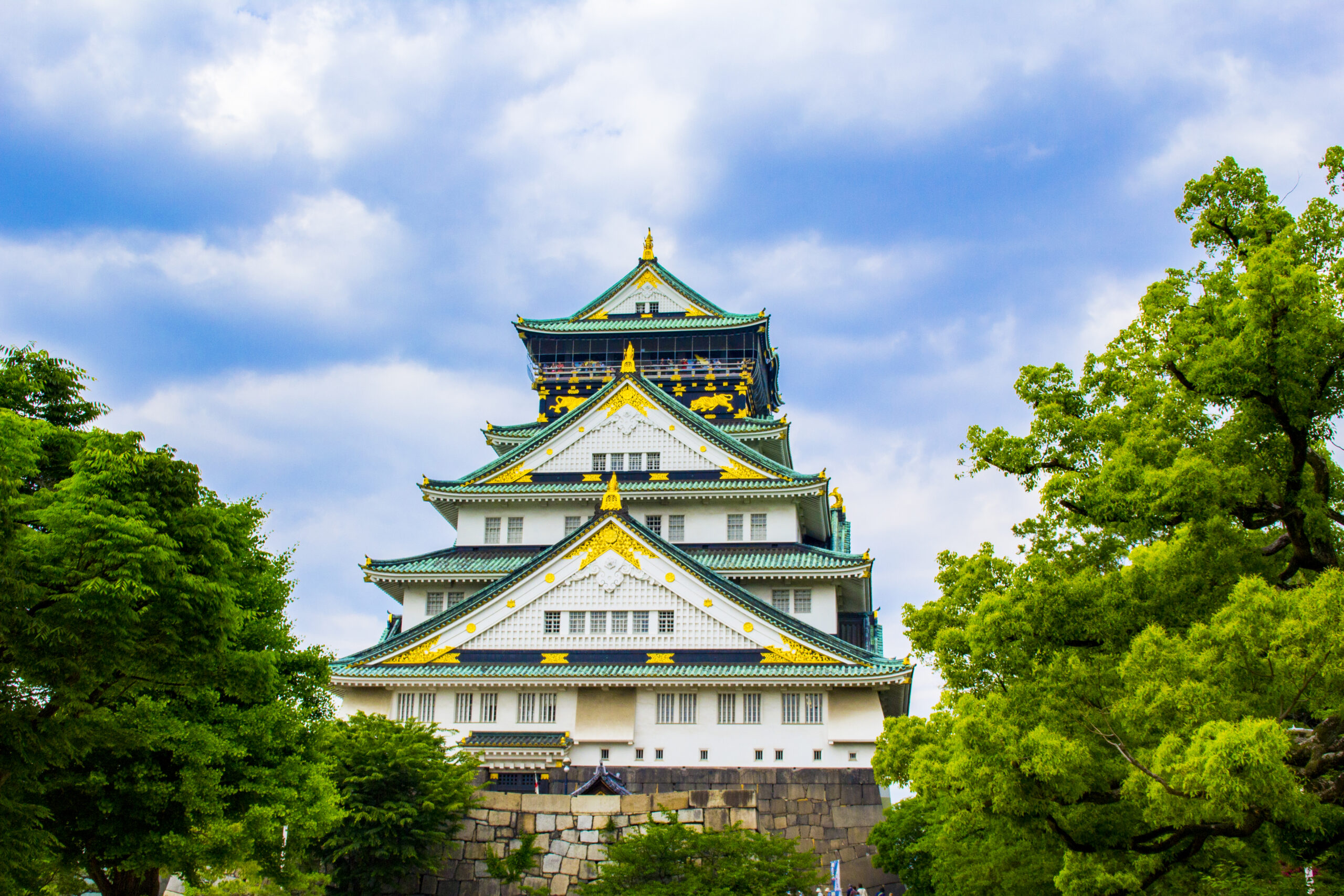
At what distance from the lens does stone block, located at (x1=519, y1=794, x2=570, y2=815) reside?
982 inches

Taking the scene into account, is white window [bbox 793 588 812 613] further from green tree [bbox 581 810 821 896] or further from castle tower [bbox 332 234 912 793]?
green tree [bbox 581 810 821 896]

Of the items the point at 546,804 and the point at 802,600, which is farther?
the point at 802,600

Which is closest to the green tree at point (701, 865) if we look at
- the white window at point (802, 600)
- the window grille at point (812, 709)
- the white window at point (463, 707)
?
the window grille at point (812, 709)

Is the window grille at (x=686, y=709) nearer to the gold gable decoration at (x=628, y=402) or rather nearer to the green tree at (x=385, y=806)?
the green tree at (x=385, y=806)

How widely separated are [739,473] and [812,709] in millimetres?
10693

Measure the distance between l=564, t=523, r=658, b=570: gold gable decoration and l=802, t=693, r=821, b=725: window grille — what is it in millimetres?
6253

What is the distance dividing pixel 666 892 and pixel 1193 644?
34.8 ft

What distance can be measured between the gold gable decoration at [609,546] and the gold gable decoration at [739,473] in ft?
21.5

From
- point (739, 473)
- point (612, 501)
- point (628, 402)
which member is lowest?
point (612, 501)

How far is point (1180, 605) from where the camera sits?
15.6 m

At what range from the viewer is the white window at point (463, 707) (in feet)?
110

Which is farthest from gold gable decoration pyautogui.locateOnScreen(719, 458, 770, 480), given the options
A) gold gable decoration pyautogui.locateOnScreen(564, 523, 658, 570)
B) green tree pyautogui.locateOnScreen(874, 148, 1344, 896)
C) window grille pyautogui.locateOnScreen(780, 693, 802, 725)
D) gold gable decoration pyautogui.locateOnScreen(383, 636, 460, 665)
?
green tree pyautogui.locateOnScreen(874, 148, 1344, 896)

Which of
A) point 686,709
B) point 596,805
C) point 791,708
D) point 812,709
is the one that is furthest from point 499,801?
point 812,709

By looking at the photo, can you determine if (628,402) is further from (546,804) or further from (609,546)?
(546,804)
